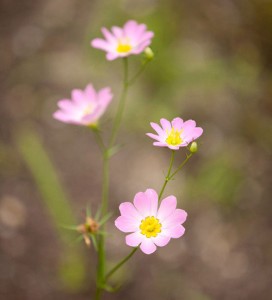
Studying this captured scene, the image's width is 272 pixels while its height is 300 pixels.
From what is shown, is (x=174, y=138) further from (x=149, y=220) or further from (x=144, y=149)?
(x=144, y=149)

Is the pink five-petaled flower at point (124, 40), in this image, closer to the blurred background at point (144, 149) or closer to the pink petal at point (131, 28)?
the pink petal at point (131, 28)

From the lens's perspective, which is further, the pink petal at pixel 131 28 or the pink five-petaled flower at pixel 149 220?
the pink petal at pixel 131 28

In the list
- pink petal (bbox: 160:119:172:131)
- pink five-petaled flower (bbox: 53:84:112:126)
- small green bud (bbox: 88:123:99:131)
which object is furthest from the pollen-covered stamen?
pink petal (bbox: 160:119:172:131)

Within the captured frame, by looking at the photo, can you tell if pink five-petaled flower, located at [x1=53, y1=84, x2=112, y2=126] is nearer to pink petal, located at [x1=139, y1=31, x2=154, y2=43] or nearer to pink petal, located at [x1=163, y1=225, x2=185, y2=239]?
pink petal, located at [x1=139, y1=31, x2=154, y2=43]

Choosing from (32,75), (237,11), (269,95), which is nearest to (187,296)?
(269,95)

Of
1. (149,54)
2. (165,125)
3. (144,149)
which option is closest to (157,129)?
(165,125)

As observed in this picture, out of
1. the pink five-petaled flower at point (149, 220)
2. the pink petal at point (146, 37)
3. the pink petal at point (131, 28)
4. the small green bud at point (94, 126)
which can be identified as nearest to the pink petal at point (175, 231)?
the pink five-petaled flower at point (149, 220)
